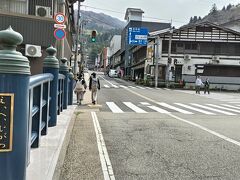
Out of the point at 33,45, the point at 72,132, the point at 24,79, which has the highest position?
the point at 33,45

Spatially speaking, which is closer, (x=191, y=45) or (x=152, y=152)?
(x=152, y=152)

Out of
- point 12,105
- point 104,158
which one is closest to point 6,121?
point 12,105

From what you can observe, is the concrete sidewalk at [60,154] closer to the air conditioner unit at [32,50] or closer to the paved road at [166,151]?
the paved road at [166,151]

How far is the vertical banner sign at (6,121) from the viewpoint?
353cm

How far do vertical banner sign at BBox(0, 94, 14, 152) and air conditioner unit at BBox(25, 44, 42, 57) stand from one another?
17.0 m

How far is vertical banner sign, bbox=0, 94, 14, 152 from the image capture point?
139 inches

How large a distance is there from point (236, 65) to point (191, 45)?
665 cm

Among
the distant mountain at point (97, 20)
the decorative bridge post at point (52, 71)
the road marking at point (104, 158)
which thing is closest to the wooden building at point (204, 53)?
the distant mountain at point (97, 20)

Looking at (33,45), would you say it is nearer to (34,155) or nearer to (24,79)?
(34,155)

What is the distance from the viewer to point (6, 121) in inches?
141

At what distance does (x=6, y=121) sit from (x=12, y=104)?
173 mm

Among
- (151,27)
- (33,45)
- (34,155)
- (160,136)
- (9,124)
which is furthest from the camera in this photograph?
(151,27)

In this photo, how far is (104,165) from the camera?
236 inches

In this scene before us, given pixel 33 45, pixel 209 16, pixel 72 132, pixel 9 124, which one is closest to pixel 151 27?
pixel 209 16
